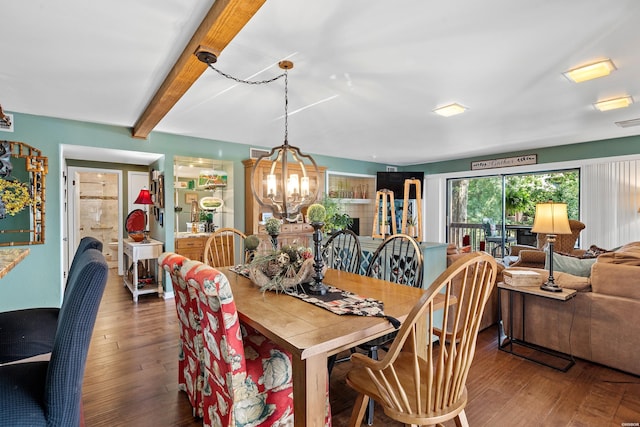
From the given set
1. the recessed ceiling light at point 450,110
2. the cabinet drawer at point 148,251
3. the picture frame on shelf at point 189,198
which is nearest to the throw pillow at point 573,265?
the recessed ceiling light at point 450,110

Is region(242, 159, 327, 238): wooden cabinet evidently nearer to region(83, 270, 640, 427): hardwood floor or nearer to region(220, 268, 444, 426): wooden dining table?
region(83, 270, 640, 427): hardwood floor

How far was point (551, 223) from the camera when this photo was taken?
9.27 ft

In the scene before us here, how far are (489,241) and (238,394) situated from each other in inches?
257

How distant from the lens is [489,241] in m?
6.72

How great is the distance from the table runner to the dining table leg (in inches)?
13.1

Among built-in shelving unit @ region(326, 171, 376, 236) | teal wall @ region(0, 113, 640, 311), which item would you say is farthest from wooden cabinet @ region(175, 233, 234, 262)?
built-in shelving unit @ region(326, 171, 376, 236)

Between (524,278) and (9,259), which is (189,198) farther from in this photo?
(524,278)

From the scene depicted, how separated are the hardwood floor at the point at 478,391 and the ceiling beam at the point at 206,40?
7.34ft

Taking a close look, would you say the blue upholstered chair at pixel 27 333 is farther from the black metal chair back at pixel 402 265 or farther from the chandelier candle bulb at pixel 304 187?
the black metal chair back at pixel 402 265

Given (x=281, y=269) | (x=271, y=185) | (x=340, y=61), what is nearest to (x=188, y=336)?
(x=281, y=269)

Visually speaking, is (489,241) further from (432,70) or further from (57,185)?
(57,185)

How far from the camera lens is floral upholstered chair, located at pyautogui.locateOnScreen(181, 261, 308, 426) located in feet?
4.47

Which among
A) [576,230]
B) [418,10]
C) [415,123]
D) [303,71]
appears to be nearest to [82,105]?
[303,71]

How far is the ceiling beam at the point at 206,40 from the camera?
1.63 m
